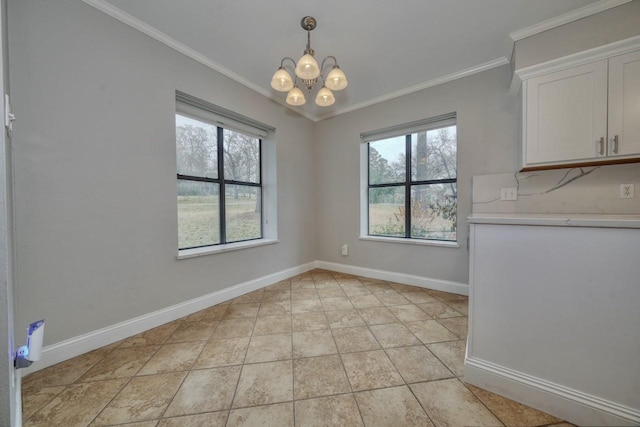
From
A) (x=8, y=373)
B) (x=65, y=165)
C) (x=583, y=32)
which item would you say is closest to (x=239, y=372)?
(x=8, y=373)

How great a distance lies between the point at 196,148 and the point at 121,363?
2.03 m

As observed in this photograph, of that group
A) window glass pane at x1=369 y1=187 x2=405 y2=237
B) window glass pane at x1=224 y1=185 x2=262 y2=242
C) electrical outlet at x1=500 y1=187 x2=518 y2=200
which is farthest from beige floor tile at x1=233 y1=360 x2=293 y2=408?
electrical outlet at x1=500 y1=187 x2=518 y2=200

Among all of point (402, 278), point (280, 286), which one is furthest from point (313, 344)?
point (402, 278)

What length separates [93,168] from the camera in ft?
5.76

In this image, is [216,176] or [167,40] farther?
[216,176]

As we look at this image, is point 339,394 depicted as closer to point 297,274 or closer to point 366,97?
point 297,274

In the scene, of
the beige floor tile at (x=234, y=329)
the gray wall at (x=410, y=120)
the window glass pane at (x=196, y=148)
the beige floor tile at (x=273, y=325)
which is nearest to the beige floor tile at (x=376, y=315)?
the beige floor tile at (x=273, y=325)

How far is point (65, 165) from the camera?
64.5 inches

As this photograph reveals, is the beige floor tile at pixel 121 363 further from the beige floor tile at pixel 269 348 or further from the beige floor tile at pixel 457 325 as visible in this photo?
the beige floor tile at pixel 457 325

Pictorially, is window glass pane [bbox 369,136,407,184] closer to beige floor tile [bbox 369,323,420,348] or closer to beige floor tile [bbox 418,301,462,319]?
beige floor tile [bbox 418,301,462,319]

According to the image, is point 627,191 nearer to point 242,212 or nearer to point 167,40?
point 242,212

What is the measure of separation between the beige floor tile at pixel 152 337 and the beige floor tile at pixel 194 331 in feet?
0.18

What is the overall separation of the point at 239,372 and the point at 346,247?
240 centimetres

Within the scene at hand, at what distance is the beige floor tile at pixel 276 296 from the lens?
2697 millimetres
